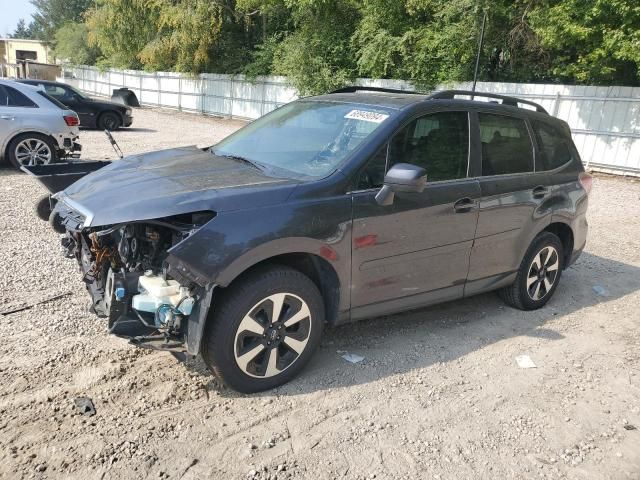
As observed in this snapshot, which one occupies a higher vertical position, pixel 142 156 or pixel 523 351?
pixel 142 156

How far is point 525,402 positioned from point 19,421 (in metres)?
3.05

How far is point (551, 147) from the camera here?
5.02 meters

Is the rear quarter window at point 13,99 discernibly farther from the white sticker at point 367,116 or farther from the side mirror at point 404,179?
the side mirror at point 404,179

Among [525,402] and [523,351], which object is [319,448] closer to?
[525,402]

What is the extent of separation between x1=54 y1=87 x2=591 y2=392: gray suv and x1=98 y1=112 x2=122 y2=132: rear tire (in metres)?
14.2

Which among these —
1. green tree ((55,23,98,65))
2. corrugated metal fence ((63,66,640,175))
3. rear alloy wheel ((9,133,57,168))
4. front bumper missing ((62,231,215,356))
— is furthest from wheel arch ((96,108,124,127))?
green tree ((55,23,98,65))

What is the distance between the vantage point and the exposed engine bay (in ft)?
10.2

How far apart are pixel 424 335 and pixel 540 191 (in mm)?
1628

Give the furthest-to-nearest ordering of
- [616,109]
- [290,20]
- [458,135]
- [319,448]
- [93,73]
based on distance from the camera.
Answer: [93,73]
[290,20]
[616,109]
[458,135]
[319,448]

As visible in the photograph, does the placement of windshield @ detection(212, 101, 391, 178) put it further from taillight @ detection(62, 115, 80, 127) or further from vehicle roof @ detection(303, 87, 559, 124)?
taillight @ detection(62, 115, 80, 127)

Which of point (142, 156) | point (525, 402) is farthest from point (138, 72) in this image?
point (525, 402)

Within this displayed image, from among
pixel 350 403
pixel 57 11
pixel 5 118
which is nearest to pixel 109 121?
pixel 5 118

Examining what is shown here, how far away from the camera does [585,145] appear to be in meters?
14.1

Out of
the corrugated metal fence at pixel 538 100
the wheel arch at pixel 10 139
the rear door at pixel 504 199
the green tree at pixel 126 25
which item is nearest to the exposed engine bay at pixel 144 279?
the rear door at pixel 504 199
